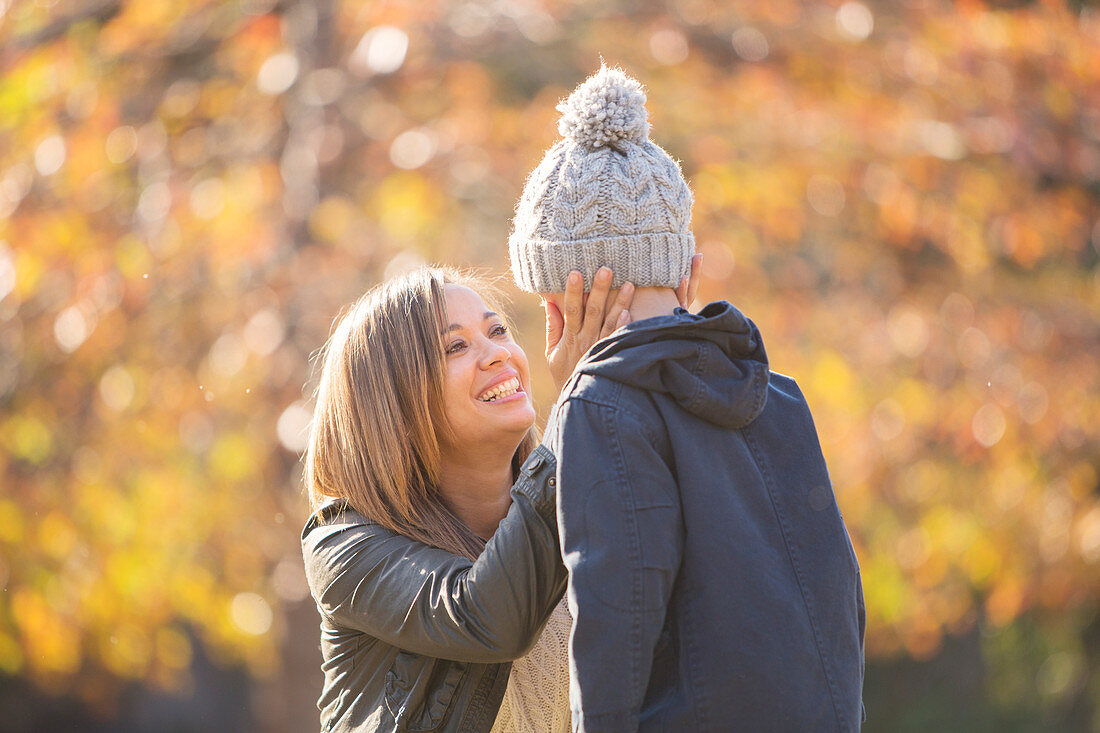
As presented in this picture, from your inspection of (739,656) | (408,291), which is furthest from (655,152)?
(739,656)

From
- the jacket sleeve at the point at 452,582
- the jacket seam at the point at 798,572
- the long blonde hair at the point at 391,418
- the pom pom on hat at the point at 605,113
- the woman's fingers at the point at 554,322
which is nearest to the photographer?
the jacket seam at the point at 798,572

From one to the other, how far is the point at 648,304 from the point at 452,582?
0.58 meters

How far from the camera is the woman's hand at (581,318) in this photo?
6.11ft

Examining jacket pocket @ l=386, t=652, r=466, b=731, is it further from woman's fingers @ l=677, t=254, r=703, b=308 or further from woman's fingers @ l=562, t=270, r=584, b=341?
woman's fingers @ l=677, t=254, r=703, b=308

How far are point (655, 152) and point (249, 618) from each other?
424cm

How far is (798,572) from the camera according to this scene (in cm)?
170

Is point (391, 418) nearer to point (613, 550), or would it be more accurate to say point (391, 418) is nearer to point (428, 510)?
point (428, 510)

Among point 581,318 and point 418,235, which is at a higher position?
point 418,235

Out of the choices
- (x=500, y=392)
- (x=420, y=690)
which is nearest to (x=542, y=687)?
(x=420, y=690)

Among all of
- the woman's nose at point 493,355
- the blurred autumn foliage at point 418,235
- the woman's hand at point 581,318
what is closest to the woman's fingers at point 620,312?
the woman's hand at point 581,318

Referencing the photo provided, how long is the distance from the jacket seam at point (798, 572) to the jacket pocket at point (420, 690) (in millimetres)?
717

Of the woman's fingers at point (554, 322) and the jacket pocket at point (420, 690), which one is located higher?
the woman's fingers at point (554, 322)

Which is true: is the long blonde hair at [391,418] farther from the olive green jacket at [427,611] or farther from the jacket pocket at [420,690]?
the jacket pocket at [420,690]

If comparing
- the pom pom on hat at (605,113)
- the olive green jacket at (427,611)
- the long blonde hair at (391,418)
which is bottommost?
the olive green jacket at (427,611)
